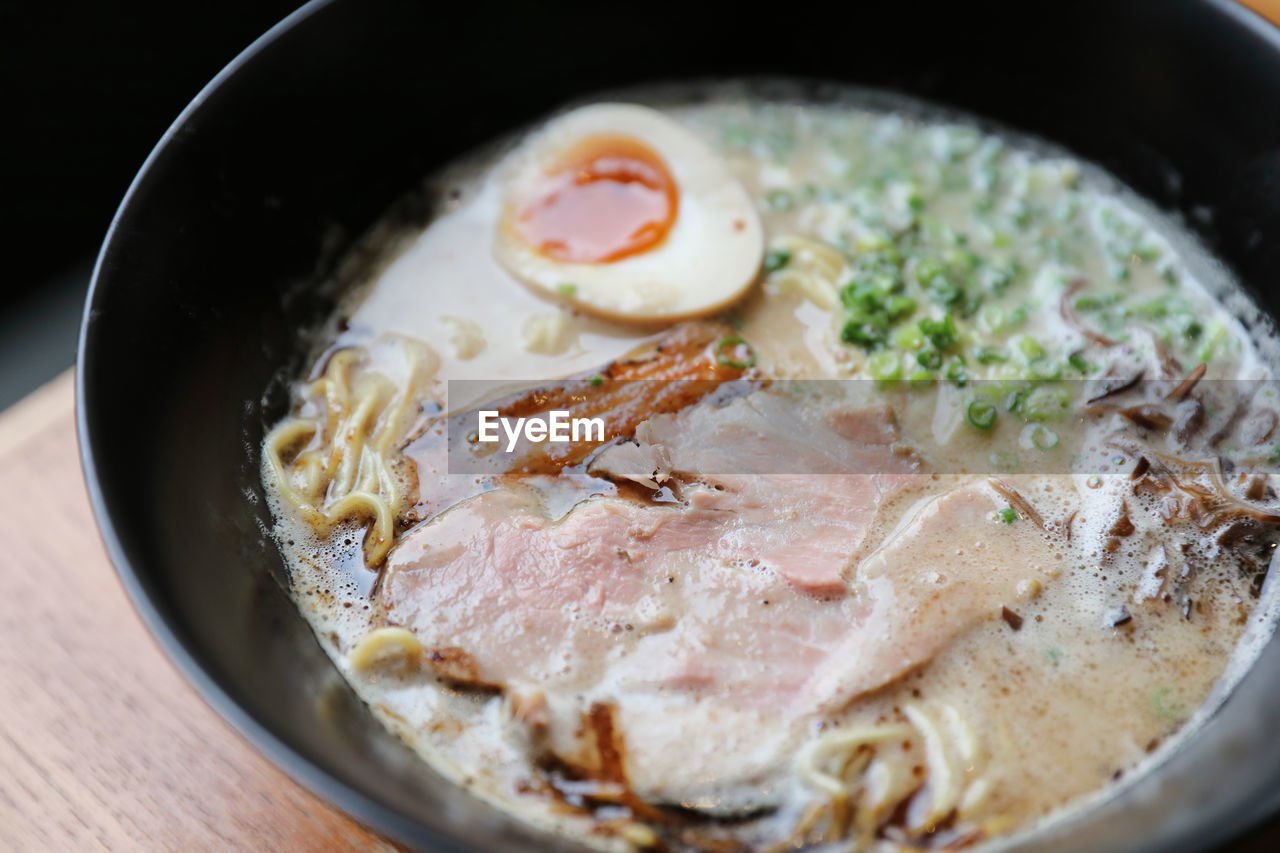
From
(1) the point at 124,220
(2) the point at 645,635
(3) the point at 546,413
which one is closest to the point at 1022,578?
(2) the point at 645,635

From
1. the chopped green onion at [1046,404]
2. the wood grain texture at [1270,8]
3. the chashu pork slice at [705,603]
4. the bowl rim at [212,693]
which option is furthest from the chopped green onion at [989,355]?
the bowl rim at [212,693]

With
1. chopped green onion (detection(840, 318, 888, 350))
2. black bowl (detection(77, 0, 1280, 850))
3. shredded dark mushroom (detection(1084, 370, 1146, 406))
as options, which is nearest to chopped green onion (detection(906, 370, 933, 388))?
chopped green onion (detection(840, 318, 888, 350))

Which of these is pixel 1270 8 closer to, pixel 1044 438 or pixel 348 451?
pixel 1044 438

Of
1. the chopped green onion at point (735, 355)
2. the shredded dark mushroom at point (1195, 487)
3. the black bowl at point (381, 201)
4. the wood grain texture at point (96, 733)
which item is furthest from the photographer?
the chopped green onion at point (735, 355)

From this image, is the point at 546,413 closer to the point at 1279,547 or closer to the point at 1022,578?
the point at 1022,578

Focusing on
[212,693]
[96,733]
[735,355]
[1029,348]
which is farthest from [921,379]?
[96,733]

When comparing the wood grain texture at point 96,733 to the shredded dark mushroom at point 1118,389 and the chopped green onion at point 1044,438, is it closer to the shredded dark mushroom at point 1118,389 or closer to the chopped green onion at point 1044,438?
the chopped green onion at point 1044,438
